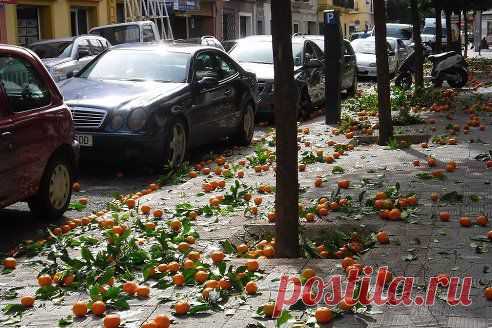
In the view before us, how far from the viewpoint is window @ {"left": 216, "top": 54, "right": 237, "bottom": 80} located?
11.8 metres

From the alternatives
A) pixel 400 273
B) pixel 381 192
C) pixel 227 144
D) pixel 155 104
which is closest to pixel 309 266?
pixel 400 273

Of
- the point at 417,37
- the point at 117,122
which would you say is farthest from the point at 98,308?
the point at 417,37

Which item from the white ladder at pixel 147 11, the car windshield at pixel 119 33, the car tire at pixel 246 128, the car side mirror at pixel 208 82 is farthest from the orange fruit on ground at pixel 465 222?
the white ladder at pixel 147 11

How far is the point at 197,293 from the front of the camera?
447 centimetres

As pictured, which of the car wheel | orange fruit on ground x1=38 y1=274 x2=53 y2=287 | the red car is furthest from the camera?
the car wheel

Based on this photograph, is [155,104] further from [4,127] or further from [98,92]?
[4,127]

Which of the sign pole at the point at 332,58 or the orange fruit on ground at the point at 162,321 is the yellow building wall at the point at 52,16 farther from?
the orange fruit on ground at the point at 162,321

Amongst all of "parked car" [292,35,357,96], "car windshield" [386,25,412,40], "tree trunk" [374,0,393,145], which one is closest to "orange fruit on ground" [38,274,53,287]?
"tree trunk" [374,0,393,145]

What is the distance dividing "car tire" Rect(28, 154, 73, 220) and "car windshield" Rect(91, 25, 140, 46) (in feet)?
55.0

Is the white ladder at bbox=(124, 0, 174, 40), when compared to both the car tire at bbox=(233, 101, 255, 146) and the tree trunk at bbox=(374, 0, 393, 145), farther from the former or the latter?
the tree trunk at bbox=(374, 0, 393, 145)

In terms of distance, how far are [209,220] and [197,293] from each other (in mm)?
2097

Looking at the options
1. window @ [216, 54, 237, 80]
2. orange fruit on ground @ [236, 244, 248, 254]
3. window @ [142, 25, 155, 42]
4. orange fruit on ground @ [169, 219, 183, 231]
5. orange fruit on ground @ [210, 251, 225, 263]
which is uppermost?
window @ [142, 25, 155, 42]

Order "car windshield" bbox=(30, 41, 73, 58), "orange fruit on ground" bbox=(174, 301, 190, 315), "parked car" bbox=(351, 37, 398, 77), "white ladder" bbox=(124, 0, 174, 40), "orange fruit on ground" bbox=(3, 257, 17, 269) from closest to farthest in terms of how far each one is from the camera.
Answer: "orange fruit on ground" bbox=(174, 301, 190, 315), "orange fruit on ground" bbox=(3, 257, 17, 269), "car windshield" bbox=(30, 41, 73, 58), "parked car" bbox=(351, 37, 398, 77), "white ladder" bbox=(124, 0, 174, 40)

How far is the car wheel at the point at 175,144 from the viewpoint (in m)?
9.68
